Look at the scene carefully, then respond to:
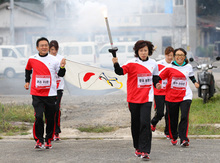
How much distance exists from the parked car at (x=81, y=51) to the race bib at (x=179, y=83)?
781 inches

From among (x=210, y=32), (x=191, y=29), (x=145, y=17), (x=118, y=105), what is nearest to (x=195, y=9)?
(x=191, y=29)

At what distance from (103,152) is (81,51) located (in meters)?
21.1

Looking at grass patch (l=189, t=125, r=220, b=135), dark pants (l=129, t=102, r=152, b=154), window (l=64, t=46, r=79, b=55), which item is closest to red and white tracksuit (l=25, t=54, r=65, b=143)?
dark pants (l=129, t=102, r=152, b=154)

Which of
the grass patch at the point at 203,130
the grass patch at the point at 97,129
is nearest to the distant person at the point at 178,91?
the grass patch at the point at 203,130

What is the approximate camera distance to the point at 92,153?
7.15 m

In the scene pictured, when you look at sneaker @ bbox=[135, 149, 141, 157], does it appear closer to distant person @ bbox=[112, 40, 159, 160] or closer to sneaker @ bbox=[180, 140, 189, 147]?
distant person @ bbox=[112, 40, 159, 160]

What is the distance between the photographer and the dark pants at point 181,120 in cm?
772

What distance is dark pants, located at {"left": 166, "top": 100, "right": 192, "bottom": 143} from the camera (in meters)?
7.72

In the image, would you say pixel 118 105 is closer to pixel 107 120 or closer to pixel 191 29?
pixel 107 120

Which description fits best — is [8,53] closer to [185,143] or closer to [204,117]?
[204,117]

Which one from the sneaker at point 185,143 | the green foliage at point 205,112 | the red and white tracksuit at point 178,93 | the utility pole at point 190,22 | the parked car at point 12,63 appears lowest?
the sneaker at point 185,143

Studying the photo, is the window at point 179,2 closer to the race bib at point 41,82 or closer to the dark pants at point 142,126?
the race bib at point 41,82

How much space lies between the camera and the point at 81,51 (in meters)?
28.1

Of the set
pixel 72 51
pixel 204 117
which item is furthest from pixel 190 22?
pixel 204 117
